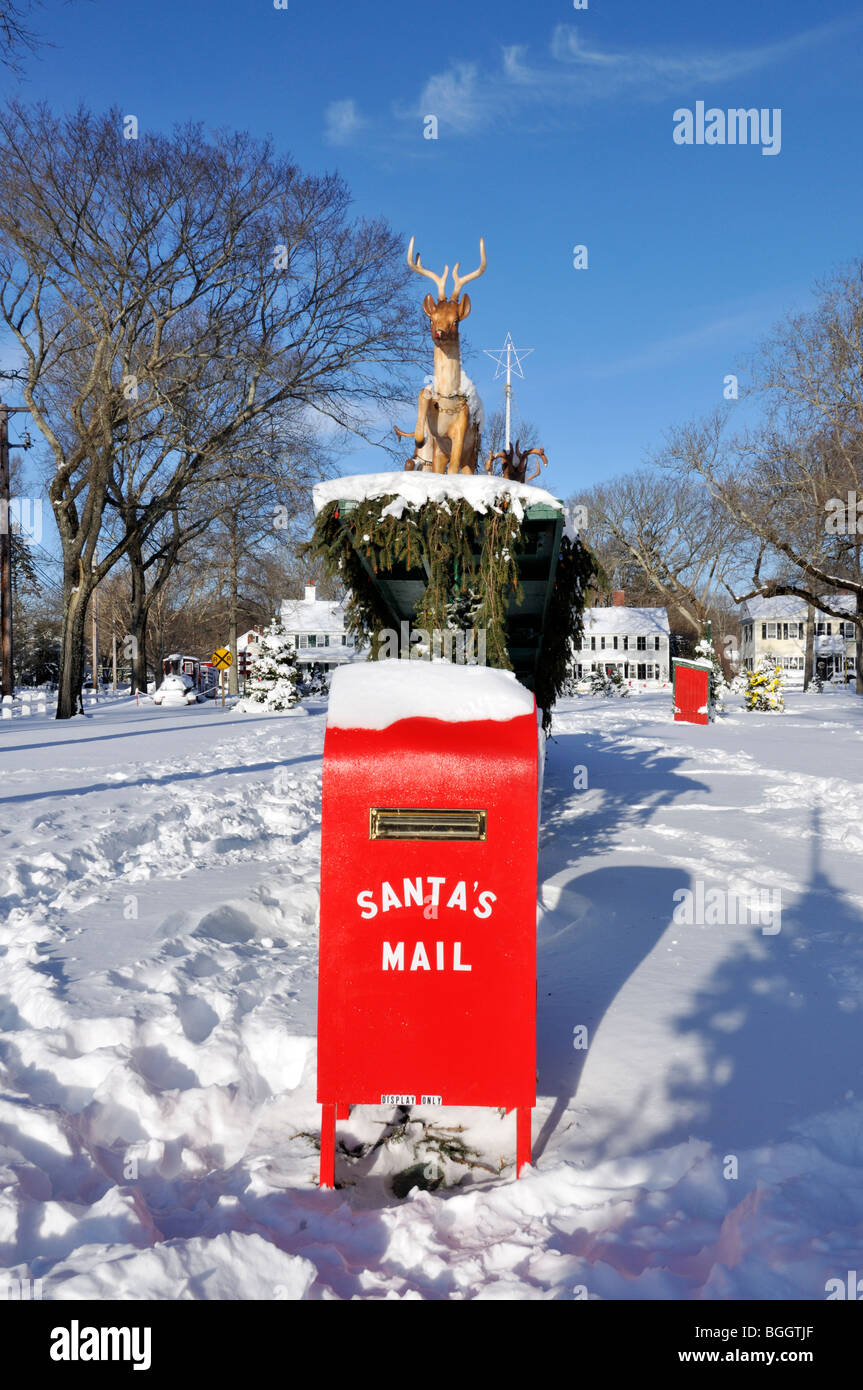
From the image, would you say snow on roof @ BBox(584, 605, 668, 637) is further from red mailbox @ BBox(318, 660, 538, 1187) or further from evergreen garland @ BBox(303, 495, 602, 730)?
red mailbox @ BBox(318, 660, 538, 1187)

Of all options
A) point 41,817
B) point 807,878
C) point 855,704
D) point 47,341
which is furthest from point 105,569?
point 855,704

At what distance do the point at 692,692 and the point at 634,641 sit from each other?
1722 inches

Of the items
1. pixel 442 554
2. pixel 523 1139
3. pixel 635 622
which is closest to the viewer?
pixel 523 1139

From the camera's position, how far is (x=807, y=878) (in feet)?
19.7

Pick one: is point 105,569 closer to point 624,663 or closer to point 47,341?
point 47,341

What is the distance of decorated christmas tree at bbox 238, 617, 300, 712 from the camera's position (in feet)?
89.0

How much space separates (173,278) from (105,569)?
6.60 metres

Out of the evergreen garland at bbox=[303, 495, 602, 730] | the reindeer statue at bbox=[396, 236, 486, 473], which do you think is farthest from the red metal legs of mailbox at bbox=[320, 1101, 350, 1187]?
the reindeer statue at bbox=[396, 236, 486, 473]

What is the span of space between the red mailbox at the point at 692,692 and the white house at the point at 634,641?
41.6 m

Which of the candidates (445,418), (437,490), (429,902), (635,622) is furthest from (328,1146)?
(635,622)

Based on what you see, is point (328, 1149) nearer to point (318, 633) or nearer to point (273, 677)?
point (273, 677)

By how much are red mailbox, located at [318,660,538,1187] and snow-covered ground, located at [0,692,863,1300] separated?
33cm

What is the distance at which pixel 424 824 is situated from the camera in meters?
2.76

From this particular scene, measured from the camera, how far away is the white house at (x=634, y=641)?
65750 mm
